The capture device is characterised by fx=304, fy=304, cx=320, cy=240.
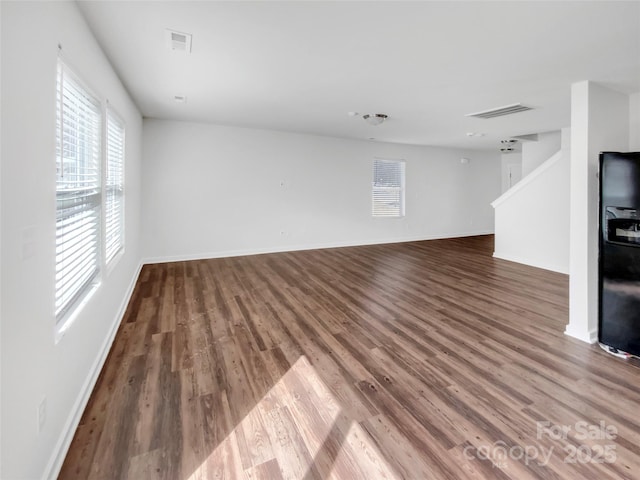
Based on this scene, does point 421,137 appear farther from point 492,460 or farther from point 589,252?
point 492,460

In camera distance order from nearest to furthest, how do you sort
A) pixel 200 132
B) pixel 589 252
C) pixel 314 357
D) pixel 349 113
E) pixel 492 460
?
pixel 492 460 < pixel 314 357 < pixel 589 252 < pixel 349 113 < pixel 200 132

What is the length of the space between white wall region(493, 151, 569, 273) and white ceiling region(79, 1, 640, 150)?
1194 mm

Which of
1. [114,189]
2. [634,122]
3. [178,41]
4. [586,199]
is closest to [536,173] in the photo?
[634,122]

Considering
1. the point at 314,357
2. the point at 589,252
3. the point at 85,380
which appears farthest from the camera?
the point at 589,252

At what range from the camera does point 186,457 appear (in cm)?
152

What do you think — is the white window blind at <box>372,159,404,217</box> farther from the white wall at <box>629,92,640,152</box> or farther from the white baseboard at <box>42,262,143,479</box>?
the white baseboard at <box>42,262,143,479</box>

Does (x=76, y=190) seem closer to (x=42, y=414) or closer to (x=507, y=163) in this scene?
(x=42, y=414)

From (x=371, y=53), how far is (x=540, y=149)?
5.36 m

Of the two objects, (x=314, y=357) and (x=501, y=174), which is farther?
(x=501, y=174)

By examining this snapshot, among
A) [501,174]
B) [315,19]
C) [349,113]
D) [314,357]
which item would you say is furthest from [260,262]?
[501,174]

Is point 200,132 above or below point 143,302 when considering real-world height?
above

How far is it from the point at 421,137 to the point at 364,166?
1.45 meters

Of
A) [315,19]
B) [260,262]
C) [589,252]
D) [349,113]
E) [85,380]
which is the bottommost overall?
[85,380]

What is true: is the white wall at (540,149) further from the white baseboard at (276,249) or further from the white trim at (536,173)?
the white baseboard at (276,249)
